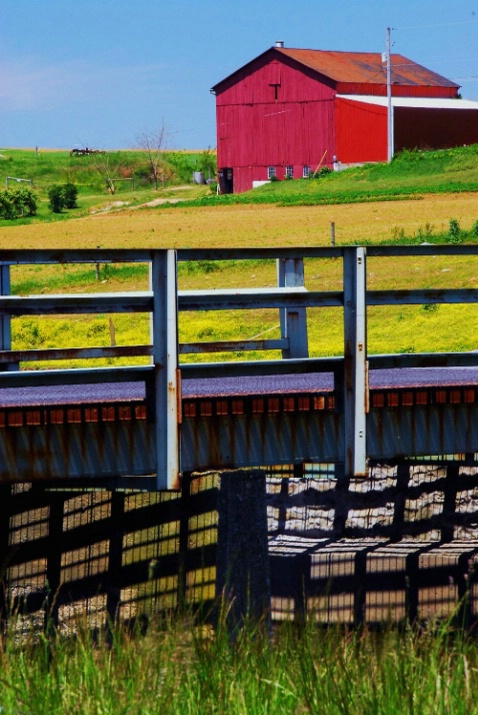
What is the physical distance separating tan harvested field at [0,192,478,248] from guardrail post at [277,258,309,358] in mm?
26289

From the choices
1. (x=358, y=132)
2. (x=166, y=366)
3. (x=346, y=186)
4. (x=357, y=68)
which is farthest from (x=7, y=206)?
(x=166, y=366)

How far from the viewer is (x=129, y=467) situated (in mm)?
6988

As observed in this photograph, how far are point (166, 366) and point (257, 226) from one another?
38.7 m

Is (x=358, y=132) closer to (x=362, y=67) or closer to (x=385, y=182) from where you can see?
(x=362, y=67)

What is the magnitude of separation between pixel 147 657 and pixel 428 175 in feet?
187

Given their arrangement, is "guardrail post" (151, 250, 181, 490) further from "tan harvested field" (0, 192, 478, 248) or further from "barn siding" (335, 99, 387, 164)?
"barn siding" (335, 99, 387, 164)

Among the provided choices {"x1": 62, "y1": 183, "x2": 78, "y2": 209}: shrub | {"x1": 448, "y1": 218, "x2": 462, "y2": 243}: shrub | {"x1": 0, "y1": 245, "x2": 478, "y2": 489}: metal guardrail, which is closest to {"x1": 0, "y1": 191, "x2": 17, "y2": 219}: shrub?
{"x1": 62, "y1": 183, "x2": 78, "y2": 209}: shrub

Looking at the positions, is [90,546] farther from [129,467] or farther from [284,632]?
[284,632]

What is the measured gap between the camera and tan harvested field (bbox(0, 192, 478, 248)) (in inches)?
1570

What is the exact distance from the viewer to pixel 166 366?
22.5 ft

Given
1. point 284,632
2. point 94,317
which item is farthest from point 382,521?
point 94,317

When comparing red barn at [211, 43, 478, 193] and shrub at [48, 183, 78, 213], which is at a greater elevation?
red barn at [211, 43, 478, 193]

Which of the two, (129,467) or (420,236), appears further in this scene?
(420,236)

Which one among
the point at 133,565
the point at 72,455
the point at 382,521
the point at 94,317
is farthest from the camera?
the point at 94,317
